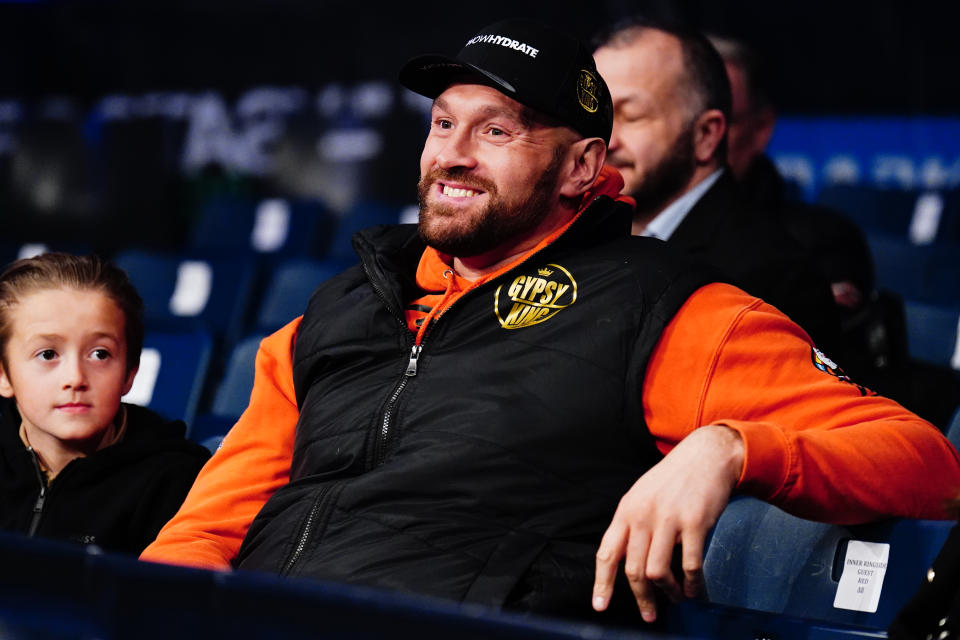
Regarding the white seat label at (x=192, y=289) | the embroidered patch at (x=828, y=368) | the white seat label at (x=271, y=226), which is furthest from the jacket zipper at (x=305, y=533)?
the white seat label at (x=271, y=226)

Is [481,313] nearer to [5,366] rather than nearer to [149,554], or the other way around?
[149,554]

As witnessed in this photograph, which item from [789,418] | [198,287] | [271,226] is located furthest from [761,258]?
[271,226]

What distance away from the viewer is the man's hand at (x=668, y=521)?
4.62ft

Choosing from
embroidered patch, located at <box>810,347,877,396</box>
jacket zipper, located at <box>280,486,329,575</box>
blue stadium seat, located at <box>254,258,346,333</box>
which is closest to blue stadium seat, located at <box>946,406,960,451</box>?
embroidered patch, located at <box>810,347,877,396</box>

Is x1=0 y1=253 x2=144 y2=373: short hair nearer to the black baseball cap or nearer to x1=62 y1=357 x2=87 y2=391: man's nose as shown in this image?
x1=62 y1=357 x2=87 y2=391: man's nose

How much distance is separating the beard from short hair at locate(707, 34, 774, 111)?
1979 mm

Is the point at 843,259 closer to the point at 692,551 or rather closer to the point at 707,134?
the point at 707,134

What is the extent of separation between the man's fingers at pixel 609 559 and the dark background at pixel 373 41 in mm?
6261

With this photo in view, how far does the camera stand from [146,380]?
3330 millimetres

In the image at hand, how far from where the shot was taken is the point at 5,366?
8.22 feet

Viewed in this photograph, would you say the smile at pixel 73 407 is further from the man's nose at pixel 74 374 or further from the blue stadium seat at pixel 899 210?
the blue stadium seat at pixel 899 210

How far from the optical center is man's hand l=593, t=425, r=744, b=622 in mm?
1408

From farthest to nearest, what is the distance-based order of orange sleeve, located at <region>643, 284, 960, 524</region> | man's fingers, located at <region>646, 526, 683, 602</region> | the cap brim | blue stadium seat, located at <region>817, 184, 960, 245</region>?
blue stadium seat, located at <region>817, 184, 960, 245</region> → the cap brim → orange sleeve, located at <region>643, 284, 960, 524</region> → man's fingers, located at <region>646, 526, 683, 602</region>

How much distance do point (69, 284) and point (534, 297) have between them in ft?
3.49
